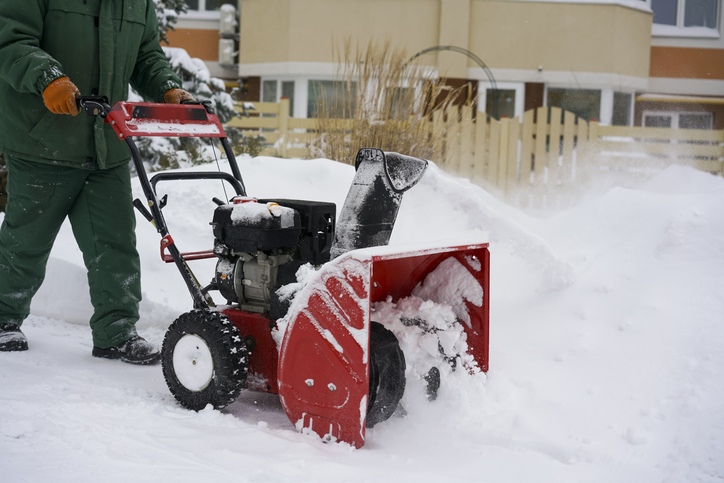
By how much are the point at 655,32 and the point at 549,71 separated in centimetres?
264

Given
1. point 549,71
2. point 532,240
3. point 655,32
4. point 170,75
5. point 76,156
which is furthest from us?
point 655,32

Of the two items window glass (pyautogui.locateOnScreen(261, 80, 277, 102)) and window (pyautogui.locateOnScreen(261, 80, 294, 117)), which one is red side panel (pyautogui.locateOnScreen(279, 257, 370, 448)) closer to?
window (pyautogui.locateOnScreen(261, 80, 294, 117))

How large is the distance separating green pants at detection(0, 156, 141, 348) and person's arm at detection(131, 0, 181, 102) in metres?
0.39

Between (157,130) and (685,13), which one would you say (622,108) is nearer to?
(685,13)

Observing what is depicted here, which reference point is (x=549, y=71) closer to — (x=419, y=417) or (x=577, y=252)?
(x=577, y=252)

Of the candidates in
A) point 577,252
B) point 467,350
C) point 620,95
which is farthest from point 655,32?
point 467,350

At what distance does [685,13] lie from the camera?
1339 cm

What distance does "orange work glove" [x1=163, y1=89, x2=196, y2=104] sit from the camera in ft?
10.0

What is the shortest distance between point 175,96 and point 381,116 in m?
2.73

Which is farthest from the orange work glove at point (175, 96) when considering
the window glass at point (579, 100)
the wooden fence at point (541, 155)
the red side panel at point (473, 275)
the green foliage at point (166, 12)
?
the window glass at point (579, 100)

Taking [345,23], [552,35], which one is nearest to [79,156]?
[345,23]

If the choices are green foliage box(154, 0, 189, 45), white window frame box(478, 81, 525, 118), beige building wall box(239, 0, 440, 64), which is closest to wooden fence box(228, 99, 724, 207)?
green foliage box(154, 0, 189, 45)

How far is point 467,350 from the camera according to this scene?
2621mm

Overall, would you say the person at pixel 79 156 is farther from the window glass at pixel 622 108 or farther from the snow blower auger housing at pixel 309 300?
the window glass at pixel 622 108
